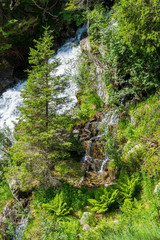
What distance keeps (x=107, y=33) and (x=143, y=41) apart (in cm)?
292

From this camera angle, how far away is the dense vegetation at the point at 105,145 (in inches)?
192

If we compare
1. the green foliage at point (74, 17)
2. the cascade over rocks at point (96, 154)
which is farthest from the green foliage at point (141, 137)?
the green foliage at point (74, 17)

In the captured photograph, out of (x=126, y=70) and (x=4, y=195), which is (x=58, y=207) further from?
(x=126, y=70)

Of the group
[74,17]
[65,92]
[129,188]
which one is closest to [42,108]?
[129,188]

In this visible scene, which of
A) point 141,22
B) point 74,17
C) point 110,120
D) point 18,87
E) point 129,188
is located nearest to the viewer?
point 129,188

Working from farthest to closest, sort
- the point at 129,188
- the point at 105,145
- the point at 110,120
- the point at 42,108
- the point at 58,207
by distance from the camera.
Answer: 1. the point at 110,120
2. the point at 105,145
3. the point at 42,108
4. the point at 58,207
5. the point at 129,188

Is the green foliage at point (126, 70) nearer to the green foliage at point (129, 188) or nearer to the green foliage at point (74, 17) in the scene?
the green foliage at point (129, 188)

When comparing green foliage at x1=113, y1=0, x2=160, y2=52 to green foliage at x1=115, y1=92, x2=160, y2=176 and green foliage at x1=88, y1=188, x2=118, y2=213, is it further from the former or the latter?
green foliage at x1=88, y1=188, x2=118, y2=213

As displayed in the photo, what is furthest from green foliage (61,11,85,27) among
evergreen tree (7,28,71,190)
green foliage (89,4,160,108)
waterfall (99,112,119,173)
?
waterfall (99,112,119,173)

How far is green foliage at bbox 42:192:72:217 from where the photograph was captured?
212 inches

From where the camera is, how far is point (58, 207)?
219 inches

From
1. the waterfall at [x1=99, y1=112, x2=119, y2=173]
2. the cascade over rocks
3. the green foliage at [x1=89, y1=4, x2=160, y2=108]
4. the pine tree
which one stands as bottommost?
the cascade over rocks

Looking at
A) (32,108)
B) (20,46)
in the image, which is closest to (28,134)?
(32,108)

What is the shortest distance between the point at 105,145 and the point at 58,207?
2.85 metres
